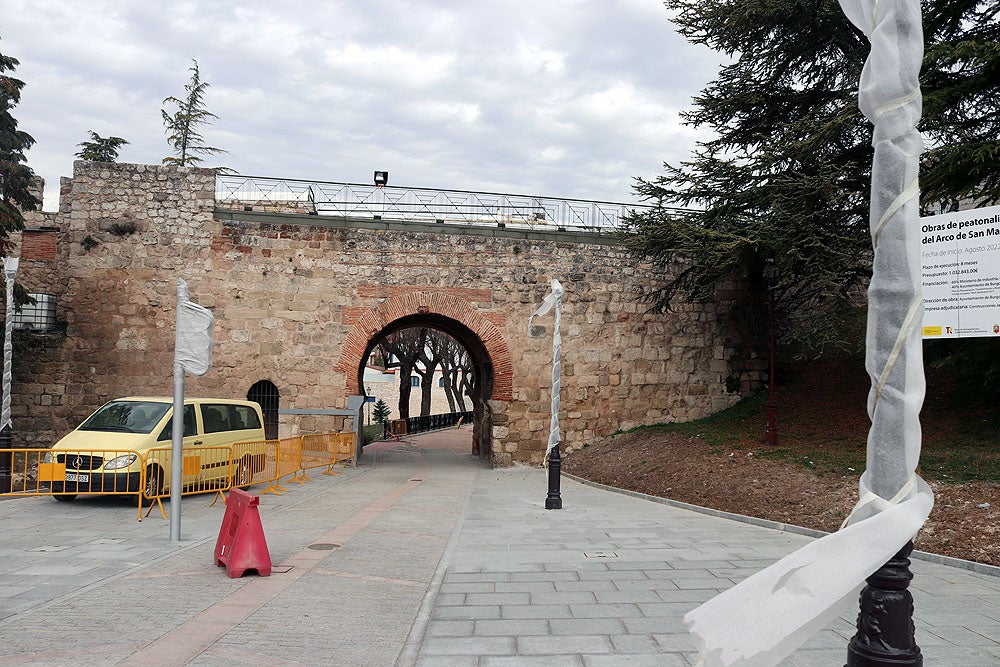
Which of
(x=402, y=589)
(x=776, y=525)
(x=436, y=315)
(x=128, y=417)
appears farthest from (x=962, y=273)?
(x=436, y=315)

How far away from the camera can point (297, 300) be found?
57.8 feet

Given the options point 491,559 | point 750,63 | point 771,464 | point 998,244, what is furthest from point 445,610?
point 750,63

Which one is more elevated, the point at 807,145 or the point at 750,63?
the point at 750,63

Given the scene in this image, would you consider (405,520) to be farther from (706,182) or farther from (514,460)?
(706,182)

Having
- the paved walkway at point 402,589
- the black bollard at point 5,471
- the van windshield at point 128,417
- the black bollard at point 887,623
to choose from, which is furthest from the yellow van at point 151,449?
the black bollard at point 887,623

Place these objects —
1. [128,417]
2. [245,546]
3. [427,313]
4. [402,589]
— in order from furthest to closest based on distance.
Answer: [427,313] → [128,417] → [245,546] → [402,589]

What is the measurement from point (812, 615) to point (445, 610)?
12.1 feet

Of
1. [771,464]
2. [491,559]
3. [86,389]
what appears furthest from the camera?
[86,389]

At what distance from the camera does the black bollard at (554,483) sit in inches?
449

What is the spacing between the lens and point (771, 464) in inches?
483

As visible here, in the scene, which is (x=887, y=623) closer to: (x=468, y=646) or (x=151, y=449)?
(x=468, y=646)

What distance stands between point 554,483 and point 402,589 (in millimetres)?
5376

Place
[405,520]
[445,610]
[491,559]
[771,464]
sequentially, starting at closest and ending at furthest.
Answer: [445,610] → [491,559] → [405,520] → [771,464]

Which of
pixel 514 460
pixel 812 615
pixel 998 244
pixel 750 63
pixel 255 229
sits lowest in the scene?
pixel 514 460
